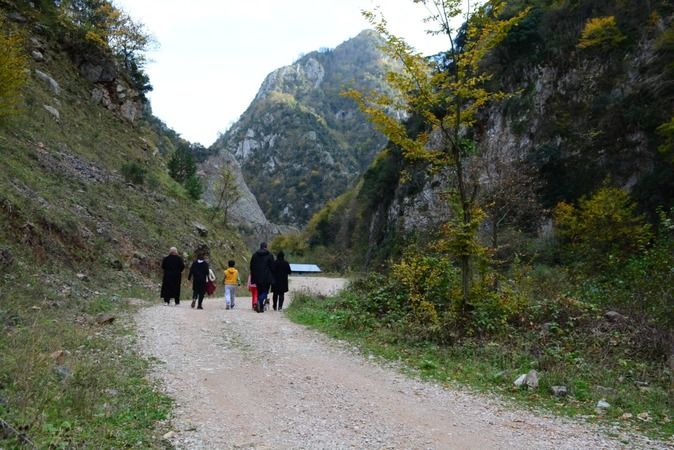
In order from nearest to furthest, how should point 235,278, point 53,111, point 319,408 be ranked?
point 319,408
point 235,278
point 53,111

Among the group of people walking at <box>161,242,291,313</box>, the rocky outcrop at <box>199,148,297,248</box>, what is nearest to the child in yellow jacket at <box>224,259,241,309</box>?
the group of people walking at <box>161,242,291,313</box>

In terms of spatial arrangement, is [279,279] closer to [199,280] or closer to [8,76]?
[199,280]

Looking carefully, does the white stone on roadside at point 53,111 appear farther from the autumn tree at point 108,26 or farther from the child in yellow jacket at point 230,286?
the child in yellow jacket at point 230,286

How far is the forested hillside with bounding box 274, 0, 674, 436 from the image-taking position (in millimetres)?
7113


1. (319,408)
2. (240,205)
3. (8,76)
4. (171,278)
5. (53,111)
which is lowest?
(319,408)

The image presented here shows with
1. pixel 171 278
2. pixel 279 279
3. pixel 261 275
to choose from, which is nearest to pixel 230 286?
pixel 261 275

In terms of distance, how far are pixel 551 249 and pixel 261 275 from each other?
2077cm

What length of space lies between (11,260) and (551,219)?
31778 millimetres

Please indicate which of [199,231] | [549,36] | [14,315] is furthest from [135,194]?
[549,36]

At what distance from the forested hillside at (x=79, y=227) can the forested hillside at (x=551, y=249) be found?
4.56 meters

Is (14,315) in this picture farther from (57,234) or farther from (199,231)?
(199,231)

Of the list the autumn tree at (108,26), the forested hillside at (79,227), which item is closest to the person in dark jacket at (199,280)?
the forested hillside at (79,227)

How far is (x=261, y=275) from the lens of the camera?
13.6 metres

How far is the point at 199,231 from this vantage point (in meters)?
27.0
